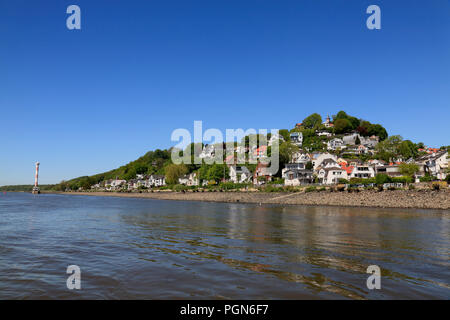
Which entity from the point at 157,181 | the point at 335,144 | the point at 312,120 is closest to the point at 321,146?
the point at 335,144

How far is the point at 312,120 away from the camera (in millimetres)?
180750

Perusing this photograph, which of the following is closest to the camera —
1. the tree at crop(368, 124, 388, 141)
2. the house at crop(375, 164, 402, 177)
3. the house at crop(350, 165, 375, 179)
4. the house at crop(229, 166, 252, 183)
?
the house at crop(375, 164, 402, 177)

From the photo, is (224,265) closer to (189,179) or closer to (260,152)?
(260,152)

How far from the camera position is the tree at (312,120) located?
179375 mm

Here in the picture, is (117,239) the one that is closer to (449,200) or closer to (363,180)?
(449,200)

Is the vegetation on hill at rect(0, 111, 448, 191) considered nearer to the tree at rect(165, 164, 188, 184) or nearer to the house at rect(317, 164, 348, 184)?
the tree at rect(165, 164, 188, 184)

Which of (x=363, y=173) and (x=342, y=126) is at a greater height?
(x=342, y=126)

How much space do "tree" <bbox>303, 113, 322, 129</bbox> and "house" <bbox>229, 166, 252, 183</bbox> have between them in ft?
280

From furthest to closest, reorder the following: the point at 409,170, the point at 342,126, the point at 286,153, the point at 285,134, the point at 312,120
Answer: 1. the point at 312,120
2. the point at 285,134
3. the point at 342,126
4. the point at 286,153
5. the point at 409,170

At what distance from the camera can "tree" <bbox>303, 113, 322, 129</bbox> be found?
179 m

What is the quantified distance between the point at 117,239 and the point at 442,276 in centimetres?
1516

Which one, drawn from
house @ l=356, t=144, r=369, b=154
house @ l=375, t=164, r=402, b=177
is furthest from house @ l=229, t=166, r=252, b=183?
house @ l=356, t=144, r=369, b=154

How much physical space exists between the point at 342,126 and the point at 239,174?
81350 millimetres

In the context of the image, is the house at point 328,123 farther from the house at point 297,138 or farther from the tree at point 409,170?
the tree at point 409,170
